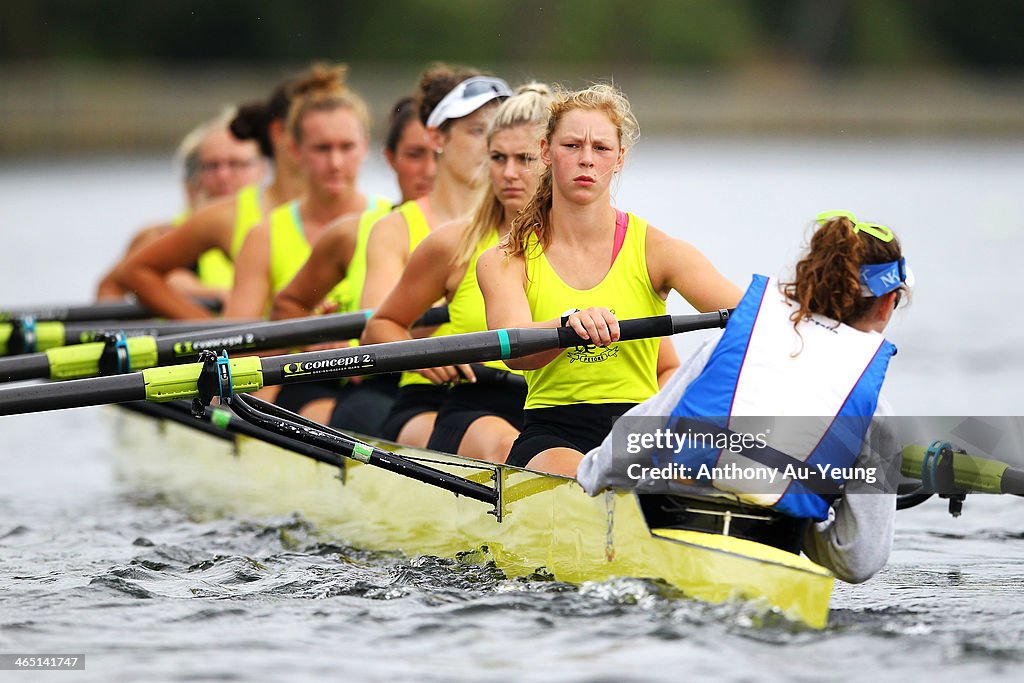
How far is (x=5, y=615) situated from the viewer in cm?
494

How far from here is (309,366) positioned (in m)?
5.21

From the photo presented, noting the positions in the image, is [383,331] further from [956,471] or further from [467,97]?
[956,471]

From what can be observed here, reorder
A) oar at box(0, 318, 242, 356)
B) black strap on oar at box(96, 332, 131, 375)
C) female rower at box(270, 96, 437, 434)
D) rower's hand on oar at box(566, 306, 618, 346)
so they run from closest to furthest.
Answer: rower's hand on oar at box(566, 306, 618, 346), black strap on oar at box(96, 332, 131, 375), female rower at box(270, 96, 437, 434), oar at box(0, 318, 242, 356)

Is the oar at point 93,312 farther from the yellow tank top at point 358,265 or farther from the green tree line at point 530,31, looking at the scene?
the green tree line at point 530,31

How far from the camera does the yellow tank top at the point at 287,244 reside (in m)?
7.55

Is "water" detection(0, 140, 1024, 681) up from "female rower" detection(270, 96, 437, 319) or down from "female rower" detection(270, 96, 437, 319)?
down

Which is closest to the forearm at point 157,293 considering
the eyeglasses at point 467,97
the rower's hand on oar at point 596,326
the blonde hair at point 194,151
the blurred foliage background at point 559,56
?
the blonde hair at point 194,151

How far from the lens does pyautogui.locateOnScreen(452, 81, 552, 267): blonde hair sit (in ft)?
18.0

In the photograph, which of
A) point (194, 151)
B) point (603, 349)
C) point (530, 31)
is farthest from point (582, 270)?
point (530, 31)

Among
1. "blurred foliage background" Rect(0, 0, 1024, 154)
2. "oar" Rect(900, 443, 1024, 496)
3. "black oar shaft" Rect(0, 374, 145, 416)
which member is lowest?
"oar" Rect(900, 443, 1024, 496)

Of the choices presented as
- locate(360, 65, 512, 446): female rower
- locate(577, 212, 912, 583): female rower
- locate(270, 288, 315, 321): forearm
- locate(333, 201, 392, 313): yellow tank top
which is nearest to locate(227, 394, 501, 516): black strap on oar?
locate(360, 65, 512, 446): female rower

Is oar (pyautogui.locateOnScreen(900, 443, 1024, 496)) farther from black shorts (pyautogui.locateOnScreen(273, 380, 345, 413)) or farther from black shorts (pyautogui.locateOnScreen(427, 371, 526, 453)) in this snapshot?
black shorts (pyautogui.locateOnScreen(273, 380, 345, 413))

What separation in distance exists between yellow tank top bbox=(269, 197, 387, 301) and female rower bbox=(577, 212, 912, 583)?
364cm

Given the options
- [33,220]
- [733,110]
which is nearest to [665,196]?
[33,220]
